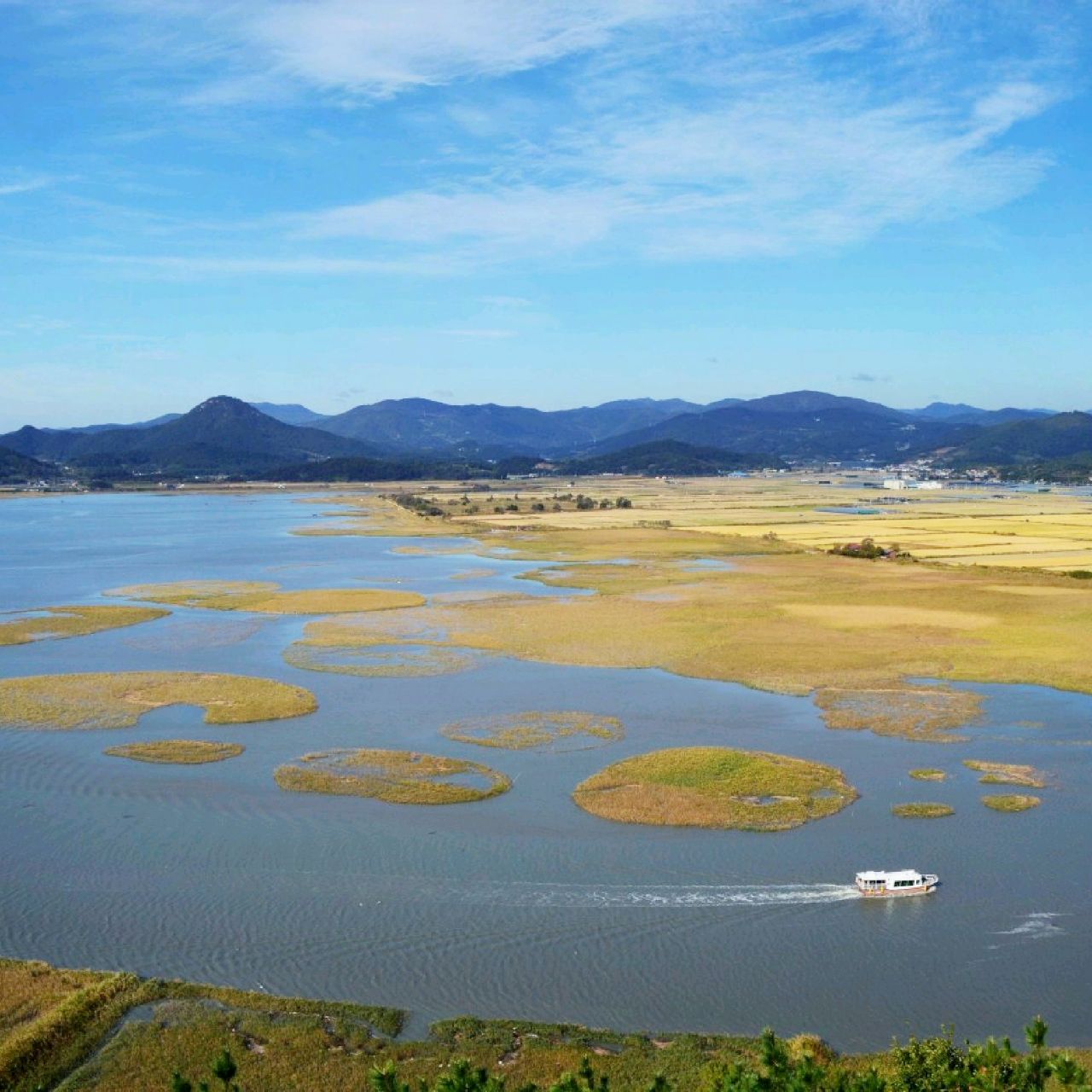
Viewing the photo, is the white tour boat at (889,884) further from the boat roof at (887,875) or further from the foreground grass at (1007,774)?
the foreground grass at (1007,774)

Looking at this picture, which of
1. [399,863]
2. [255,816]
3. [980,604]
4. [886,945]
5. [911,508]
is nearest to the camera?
[886,945]

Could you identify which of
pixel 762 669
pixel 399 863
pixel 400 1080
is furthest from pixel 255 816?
pixel 762 669

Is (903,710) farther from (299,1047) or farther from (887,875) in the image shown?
(299,1047)

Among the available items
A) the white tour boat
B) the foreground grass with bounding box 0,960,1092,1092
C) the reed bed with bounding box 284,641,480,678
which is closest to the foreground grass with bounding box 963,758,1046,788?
the white tour boat

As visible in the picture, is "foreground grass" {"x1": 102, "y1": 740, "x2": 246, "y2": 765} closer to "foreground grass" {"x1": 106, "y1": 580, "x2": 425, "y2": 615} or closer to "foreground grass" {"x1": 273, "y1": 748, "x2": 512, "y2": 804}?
"foreground grass" {"x1": 273, "y1": 748, "x2": 512, "y2": 804}

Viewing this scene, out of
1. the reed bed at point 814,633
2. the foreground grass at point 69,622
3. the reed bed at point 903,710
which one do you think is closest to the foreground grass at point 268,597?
the reed bed at point 814,633

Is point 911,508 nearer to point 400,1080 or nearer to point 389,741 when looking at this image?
point 389,741

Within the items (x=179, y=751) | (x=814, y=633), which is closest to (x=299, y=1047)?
(x=179, y=751)
